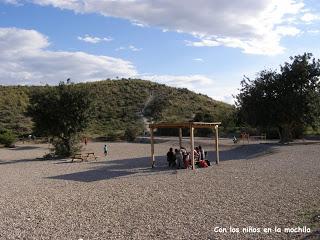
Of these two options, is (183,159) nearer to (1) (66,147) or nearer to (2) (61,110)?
(2) (61,110)

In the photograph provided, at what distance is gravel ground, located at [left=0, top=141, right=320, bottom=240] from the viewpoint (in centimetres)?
1000

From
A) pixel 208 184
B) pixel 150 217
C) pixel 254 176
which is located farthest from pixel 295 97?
pixel 150 217

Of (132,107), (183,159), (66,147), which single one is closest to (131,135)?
(66,147)

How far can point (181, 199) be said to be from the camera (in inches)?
540

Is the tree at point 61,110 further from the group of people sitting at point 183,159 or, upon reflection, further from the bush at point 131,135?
the bush at point 131,135

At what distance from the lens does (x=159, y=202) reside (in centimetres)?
1341

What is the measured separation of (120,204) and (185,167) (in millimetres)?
10235

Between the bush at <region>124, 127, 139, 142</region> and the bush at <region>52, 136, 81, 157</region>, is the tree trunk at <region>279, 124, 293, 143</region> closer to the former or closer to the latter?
the bush at <region>52, 136, 81, 157</region>

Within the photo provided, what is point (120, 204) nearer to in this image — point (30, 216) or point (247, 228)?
point (30, 216)

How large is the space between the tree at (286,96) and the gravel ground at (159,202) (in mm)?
15671

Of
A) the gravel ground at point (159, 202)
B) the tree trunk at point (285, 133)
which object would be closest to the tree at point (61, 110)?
the gravel ground at point (159, 202)

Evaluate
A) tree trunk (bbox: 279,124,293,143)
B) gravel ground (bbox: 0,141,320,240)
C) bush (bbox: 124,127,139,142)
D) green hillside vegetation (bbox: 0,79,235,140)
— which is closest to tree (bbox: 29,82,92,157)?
gravel ground (bbox: 0,141,320,240)

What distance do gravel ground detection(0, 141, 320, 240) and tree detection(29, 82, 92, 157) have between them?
11.9 m

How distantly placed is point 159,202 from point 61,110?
72.0 ft
